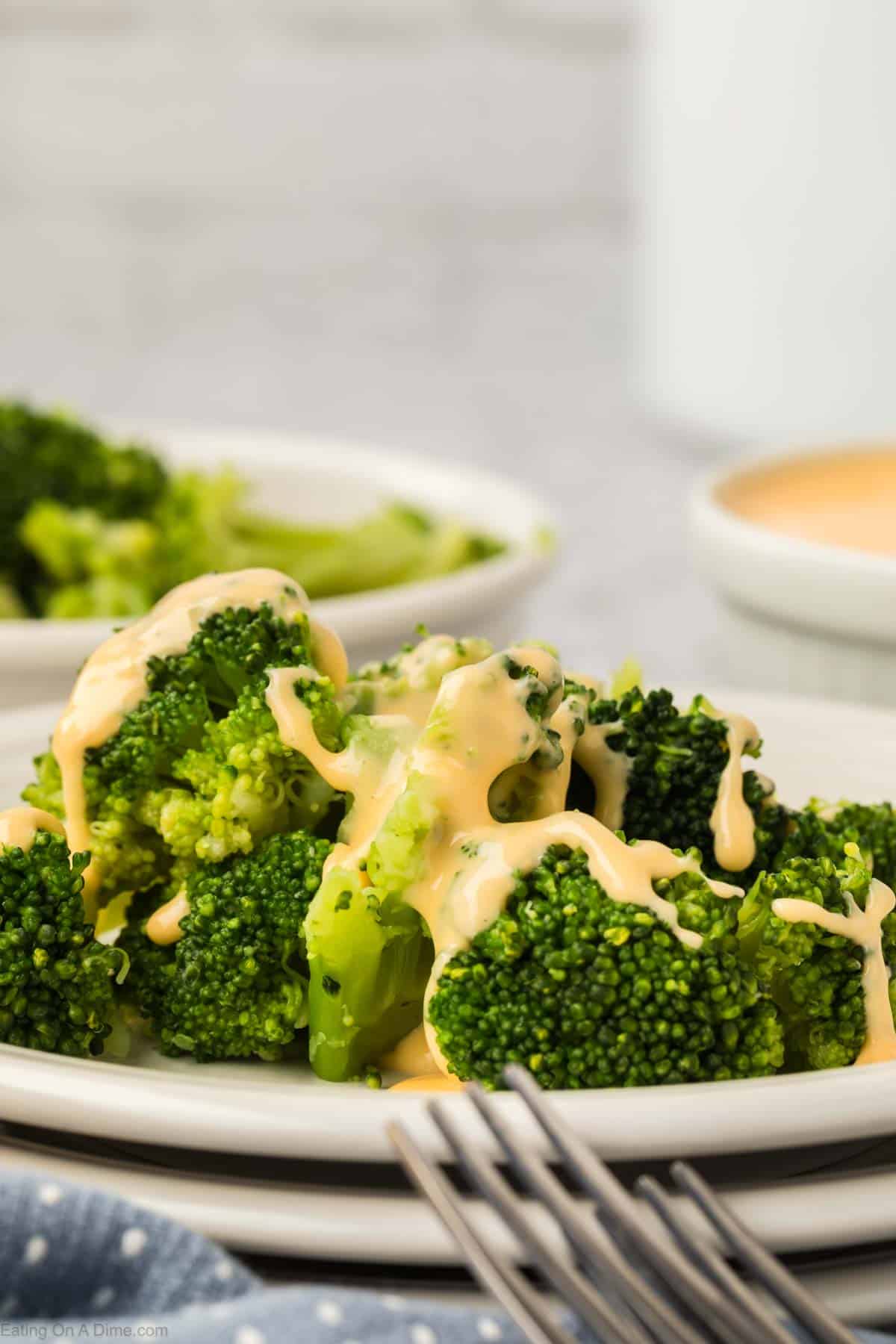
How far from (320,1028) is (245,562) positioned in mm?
1876

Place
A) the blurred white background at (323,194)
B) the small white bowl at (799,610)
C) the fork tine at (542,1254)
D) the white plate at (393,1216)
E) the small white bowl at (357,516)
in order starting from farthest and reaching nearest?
1. the blurred white background at (323,194)
2. the small white bowl at (799,610)
3. the small white bowl at (357,516)
4. the white plate at (393,1216)
5. the fork tine at (542,1254)

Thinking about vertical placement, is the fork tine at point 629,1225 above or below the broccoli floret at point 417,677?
below

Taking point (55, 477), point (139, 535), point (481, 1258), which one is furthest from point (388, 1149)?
point (55, 477)

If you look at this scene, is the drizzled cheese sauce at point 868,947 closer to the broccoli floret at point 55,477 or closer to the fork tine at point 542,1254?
the fork tine at point 542,1254

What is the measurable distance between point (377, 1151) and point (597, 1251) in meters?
0.16

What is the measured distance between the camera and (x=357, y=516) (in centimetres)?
353

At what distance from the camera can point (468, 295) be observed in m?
7.72

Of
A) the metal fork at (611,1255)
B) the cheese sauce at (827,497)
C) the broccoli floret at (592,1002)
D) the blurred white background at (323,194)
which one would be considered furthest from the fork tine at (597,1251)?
the blurred white background at (323,194)

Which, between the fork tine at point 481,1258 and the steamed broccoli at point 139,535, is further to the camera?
the steamed broccoli at point 139,535

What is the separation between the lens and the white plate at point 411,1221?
102cm

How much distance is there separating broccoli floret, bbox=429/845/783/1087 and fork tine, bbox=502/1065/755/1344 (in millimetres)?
181

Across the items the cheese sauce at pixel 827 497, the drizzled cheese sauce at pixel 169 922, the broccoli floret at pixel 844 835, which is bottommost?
the cheese sauce at pixel 827 497

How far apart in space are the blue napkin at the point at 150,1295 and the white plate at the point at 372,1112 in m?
0.06

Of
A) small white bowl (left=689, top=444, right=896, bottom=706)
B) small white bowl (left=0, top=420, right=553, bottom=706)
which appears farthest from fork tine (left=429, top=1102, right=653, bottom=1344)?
small white bowl (left=689, top=444, right=896, bottom=706)
